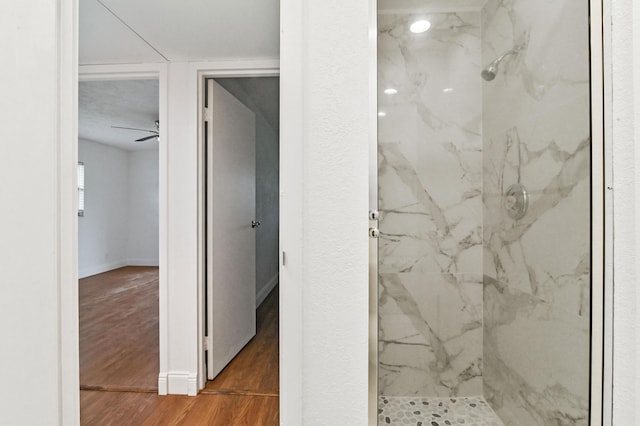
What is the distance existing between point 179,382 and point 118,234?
16.1 feet

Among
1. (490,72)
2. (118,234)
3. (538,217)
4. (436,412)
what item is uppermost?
(490,72)

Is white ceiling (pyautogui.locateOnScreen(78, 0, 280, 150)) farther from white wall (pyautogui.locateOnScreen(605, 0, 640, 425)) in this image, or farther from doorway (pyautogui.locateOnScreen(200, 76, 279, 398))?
white wall (pyautogui.locateOnScreen(605, 0, 640, 425))

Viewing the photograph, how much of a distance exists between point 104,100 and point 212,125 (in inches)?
69.3

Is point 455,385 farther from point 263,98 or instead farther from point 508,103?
point 263,98

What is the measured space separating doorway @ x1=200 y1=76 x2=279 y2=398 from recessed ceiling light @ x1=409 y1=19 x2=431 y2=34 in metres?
1.13

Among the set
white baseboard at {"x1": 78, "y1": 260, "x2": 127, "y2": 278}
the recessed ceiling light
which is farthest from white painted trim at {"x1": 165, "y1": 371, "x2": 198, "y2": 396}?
white baseboard at {"x1": 78, "y1": 260, "x2": 127, "y2": 278}

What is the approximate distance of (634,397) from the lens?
2.29 feet

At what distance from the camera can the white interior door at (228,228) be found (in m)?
1.91

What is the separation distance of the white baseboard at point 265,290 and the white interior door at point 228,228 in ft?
3.16

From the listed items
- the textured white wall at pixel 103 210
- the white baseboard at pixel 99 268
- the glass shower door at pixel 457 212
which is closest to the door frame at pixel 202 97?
the glass shower door at pixel 457 212

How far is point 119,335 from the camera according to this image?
2613mm

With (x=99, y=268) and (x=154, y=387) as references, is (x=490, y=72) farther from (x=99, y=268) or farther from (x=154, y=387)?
(x=99, y=268)

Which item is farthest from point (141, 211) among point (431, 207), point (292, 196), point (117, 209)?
point (292, 196)
